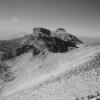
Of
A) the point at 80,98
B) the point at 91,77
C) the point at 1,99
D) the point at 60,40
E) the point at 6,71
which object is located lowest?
the point at 1,99

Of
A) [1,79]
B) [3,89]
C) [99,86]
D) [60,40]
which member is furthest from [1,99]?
[60,40]

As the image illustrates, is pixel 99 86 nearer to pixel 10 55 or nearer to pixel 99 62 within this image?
pixel 99 62

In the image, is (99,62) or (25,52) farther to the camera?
(25,52)

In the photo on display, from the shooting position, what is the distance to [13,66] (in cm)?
6600

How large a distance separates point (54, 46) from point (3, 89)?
150 ft

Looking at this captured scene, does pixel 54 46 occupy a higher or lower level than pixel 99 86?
higher

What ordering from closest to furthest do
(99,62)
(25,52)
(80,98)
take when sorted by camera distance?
(80,98) → (99,62) → (25,52)

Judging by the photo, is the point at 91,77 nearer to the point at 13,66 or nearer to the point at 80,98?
the point at 80,98

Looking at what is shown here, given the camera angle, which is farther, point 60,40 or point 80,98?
point 60,40

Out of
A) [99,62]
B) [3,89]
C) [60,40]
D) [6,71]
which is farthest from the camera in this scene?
[60,40]

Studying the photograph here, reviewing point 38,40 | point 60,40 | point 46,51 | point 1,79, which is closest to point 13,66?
point 1,79

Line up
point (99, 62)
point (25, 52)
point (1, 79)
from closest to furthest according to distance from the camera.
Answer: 1. point (99, 62)
2. point (1, 79)
3. point (25, 52)

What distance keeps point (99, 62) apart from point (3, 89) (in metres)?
33.7

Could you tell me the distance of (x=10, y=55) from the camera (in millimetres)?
82188
